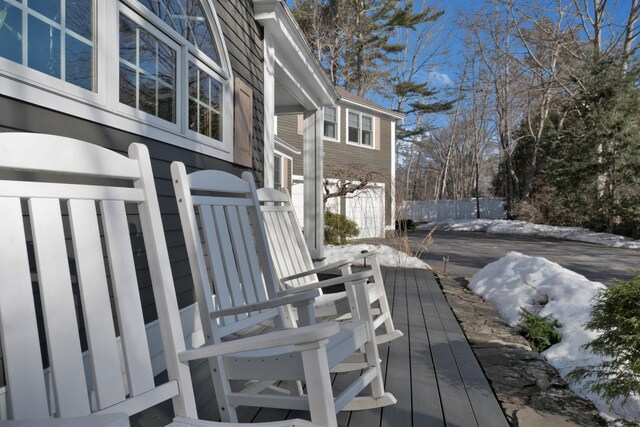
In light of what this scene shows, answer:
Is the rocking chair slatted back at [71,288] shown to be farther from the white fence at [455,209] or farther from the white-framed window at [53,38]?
the white fence at [455,209]

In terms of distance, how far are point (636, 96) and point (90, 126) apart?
15118 mm

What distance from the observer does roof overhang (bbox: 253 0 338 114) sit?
3.95 metres

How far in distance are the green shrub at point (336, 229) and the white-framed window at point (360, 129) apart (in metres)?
3.97

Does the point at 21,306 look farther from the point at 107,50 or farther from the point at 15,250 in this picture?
the point at 107,50

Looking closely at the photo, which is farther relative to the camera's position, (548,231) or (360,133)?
(548,231)

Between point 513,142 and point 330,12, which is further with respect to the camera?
point 513,142

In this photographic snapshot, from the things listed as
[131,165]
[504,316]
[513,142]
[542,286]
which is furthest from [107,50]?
[513,142]

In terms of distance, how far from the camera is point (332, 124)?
12.8m

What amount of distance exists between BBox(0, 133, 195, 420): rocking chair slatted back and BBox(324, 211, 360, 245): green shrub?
27.3 feet

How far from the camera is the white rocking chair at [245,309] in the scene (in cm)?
128

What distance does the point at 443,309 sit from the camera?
145 inches

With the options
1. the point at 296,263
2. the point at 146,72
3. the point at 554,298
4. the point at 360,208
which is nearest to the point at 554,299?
the point at 554,298

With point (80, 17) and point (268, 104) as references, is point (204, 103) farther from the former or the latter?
point (80, 17)

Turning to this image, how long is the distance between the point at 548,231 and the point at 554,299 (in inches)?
487
